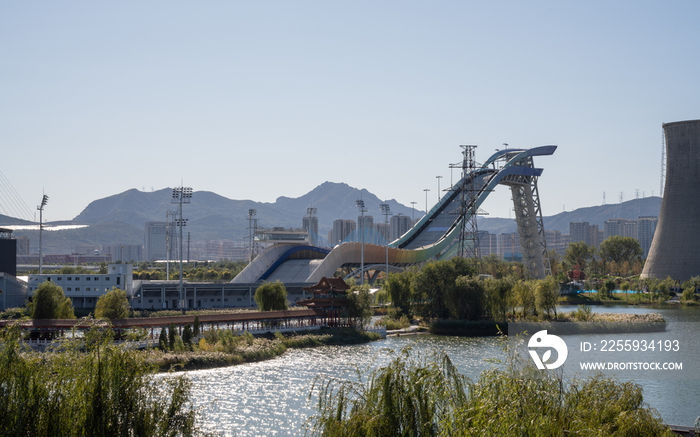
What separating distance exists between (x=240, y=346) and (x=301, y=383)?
8.71m

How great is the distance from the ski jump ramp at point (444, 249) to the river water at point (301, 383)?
86.1ft

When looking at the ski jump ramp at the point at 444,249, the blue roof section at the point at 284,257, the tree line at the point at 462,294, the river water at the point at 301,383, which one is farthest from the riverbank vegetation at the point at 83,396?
the blue roof section at the point at 284,257

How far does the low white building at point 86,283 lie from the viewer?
54.9 m

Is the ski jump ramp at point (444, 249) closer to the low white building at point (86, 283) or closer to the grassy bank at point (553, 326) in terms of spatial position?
the low white building at point (86, 283)

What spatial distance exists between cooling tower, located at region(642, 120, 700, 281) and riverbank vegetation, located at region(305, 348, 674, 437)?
59241mm

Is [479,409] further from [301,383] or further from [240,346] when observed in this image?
[240,346]

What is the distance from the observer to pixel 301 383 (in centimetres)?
2800

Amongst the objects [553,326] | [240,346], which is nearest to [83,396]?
[240,346]

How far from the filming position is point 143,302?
58281mm

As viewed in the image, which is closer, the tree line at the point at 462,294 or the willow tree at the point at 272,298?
the willow tree at the point at 272,298

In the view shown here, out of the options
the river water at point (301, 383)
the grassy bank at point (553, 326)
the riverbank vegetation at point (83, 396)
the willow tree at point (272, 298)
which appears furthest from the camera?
the willow tree at point (272, 298)

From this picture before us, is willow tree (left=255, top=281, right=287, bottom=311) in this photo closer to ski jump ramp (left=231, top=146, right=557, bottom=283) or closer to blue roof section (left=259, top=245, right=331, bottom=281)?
ski jump ramp (left=231, top=146, right=557, bottom=283)

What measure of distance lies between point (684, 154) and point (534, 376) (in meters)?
61.1

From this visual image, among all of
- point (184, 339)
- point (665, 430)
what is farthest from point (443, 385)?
point (184, 339)
